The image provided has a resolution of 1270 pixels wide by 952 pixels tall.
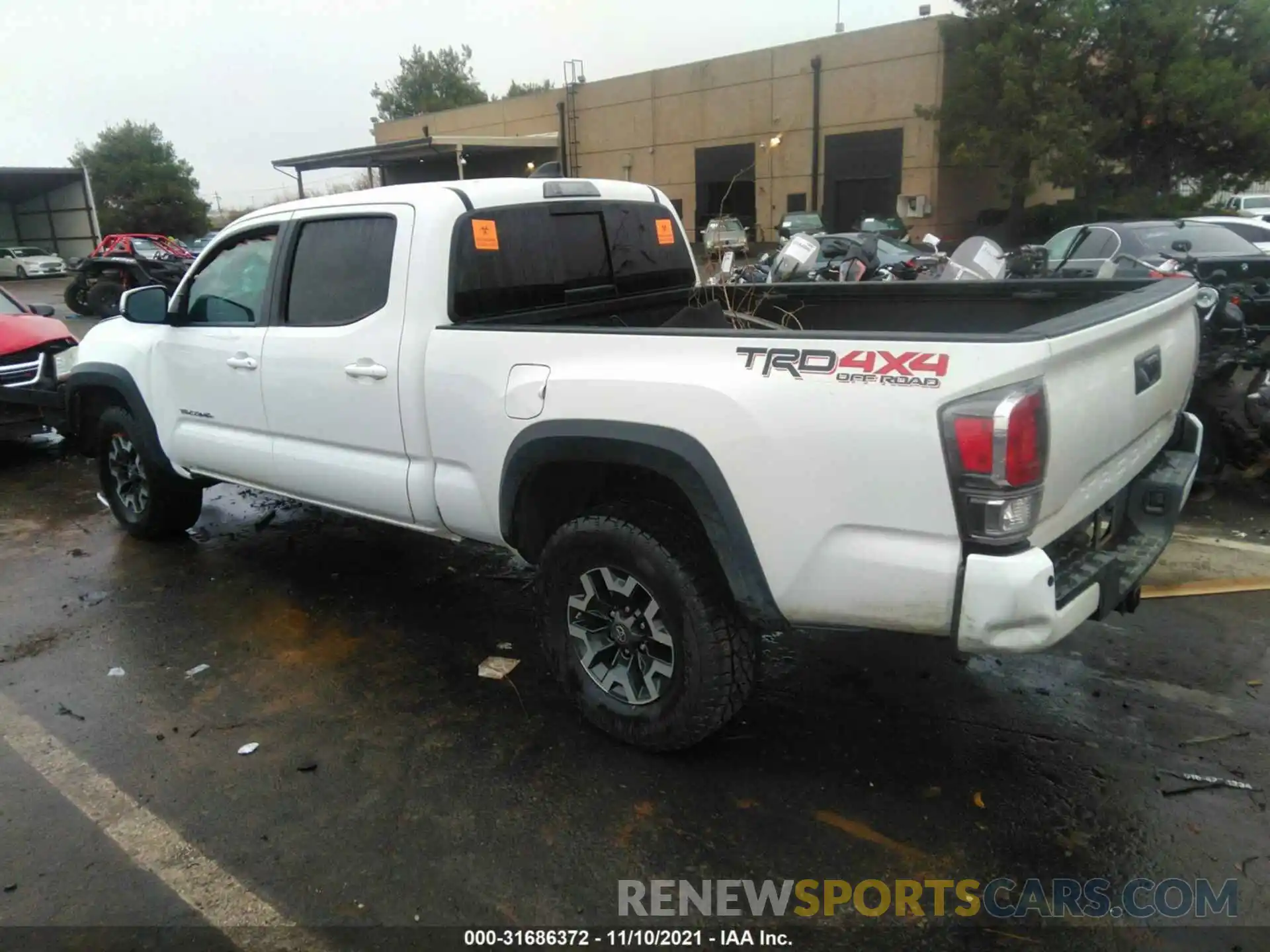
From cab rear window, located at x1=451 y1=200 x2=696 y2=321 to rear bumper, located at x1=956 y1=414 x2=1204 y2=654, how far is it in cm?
222

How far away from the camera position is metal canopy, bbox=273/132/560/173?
110 ft

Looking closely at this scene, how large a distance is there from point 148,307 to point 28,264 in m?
37.7

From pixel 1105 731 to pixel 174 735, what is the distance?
3532 mm

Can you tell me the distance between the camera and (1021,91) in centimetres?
2442

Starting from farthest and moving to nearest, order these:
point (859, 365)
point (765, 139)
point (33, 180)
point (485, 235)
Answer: point (33, 180) < point (765, 139) < point (485, 235) < point (859, 365)

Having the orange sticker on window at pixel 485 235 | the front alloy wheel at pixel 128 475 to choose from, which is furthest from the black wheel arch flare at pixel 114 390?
the orange sticker on window at pixel 485 235

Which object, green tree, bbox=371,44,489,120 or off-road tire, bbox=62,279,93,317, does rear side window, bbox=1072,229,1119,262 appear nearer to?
off-road tire, bbox=62,279,93,317

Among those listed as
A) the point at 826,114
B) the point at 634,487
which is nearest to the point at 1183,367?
the point at 634,487

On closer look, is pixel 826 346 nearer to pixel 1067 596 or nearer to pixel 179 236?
pixel 1067 596

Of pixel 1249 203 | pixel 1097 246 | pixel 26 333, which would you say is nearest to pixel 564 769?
pixel 26 333

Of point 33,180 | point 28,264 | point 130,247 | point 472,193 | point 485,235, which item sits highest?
point 33,180

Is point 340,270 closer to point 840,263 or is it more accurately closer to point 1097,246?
point 840,263

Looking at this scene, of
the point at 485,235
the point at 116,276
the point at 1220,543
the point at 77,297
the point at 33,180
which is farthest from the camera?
the point at 33,180

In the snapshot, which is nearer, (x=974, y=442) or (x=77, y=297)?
(x=974, y=442)
